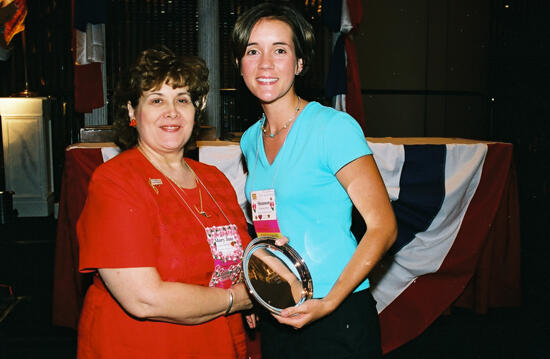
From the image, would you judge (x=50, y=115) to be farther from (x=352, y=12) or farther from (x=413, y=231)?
(x=413, y=231)

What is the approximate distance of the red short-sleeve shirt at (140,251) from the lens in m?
1.14

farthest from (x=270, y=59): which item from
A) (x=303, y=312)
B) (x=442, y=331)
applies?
(x=442, y=331)

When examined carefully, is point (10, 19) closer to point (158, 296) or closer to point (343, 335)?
point (158, 296)

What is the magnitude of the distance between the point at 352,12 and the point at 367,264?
3573mm

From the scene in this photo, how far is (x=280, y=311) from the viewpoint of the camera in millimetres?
1100

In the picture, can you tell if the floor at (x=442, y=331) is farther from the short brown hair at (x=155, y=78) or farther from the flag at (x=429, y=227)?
the short brown hair at (x=155, y=78)

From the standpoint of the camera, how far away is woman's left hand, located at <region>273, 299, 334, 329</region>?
1.07 m

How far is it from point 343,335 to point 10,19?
4395 millimetres

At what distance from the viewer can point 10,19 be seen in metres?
4.21

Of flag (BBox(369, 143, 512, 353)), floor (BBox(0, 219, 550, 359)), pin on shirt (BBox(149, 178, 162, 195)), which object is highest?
pin on shirt (BBox(149, 178, 162, 195))

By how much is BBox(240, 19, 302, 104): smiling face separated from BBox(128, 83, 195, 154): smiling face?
0.85 ft

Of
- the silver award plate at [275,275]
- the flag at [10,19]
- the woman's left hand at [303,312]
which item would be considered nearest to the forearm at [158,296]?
the silver award plate at [275,275]

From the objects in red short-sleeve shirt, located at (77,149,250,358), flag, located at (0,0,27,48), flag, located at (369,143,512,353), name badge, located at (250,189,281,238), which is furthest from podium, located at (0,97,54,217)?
name badge, located at (250,189,281,238)

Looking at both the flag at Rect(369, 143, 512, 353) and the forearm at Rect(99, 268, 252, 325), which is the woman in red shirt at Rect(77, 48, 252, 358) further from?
the flag at Rect(369, 143, 512, 353)
